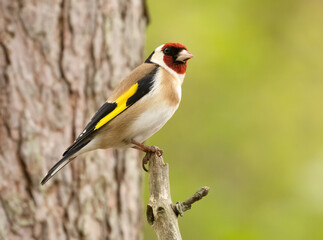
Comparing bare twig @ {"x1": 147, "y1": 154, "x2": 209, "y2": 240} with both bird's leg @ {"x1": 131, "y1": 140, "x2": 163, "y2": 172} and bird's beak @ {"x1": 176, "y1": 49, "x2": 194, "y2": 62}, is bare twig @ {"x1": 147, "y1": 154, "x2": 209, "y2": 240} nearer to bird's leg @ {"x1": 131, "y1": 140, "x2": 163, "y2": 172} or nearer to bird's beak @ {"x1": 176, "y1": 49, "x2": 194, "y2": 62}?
bird's leg @ {"x1": 131, "y1": 140, "x2": 163, "y2": 172}

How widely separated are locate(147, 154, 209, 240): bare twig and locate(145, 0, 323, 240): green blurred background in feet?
13.2

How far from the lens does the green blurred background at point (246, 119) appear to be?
7582 mm

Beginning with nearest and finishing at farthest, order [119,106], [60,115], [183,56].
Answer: [119,106]
[183,56]
[60,115]

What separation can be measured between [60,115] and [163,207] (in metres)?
2.25

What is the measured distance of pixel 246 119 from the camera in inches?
345

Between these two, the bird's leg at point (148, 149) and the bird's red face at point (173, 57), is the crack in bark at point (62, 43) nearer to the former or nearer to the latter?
the bird's red face at point (173, 57)

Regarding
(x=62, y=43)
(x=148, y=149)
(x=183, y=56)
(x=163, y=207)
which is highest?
(x=62, y=43)

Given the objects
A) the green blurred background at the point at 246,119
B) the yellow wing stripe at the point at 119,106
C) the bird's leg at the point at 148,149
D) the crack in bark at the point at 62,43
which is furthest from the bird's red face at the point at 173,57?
the green blurred background at the point at 246,119

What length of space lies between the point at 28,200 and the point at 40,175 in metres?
0.22

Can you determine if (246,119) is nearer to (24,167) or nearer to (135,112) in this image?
(24,167)

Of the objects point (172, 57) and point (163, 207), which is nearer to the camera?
point (163, 207)

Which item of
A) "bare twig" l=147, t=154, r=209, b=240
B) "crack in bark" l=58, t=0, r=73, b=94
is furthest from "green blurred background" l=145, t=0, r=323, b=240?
"bare twig" l=147, t=154, r=209, b=240

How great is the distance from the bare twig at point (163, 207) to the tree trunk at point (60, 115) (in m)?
1.88

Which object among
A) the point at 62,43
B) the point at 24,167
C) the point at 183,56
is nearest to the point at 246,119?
the point at 62,43
